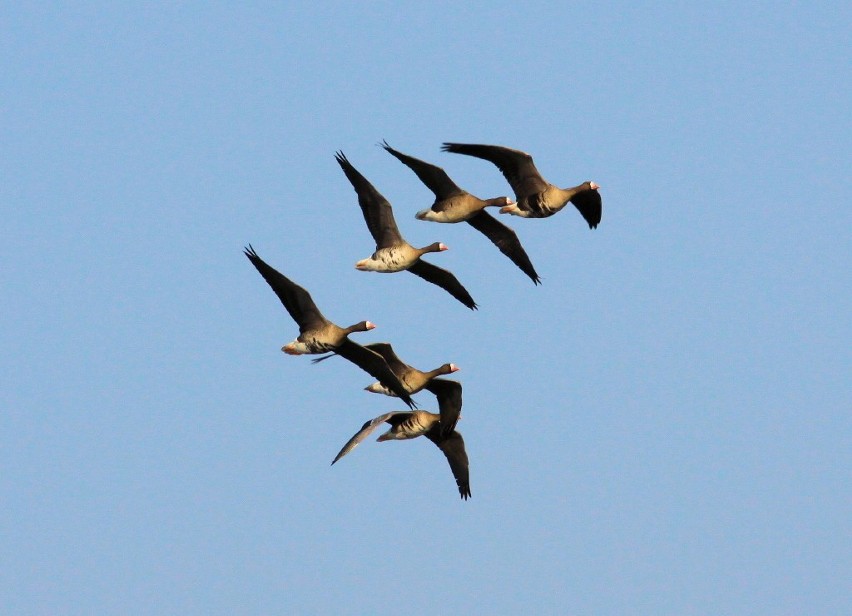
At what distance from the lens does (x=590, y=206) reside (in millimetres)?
38219

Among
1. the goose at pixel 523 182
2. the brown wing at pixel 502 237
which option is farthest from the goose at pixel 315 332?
the brown wing at pixel 502 237

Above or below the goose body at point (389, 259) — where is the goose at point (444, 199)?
above

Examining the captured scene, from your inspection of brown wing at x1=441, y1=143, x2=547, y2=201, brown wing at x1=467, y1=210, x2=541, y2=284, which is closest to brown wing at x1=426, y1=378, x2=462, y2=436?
brown wing at x1=441, y1=143, x2=547, y2=201

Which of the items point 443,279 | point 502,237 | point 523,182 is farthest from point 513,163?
point 443,279

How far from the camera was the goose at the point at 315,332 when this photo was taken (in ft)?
109

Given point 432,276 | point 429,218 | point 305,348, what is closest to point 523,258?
point 432,276

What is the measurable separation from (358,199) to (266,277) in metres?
2.86

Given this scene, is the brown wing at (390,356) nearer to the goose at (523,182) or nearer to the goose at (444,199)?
the goose at (444,199)

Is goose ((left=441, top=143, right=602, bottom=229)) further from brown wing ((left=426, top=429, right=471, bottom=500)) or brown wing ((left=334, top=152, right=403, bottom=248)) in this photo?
brown wing ((left=426, top=429, right=471, bottom=500))

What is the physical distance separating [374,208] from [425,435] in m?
5.69

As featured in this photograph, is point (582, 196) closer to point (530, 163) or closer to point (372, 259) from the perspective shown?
point (530, 163)

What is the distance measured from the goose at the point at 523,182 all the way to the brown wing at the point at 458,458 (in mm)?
5519

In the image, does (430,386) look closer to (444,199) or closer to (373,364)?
(373,364)

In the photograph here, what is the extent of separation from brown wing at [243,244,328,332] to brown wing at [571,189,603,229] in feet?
23.2
